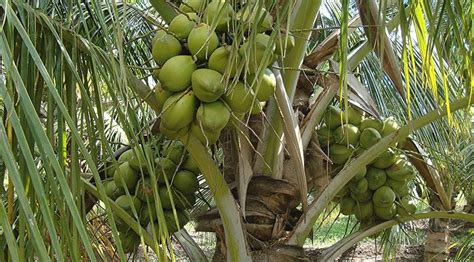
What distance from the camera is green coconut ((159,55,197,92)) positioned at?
103 centimetres

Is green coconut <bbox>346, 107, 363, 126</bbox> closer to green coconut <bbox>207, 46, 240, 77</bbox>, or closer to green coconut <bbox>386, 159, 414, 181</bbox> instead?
green coconut <bbox>386, 159, 414, 181</bbox>

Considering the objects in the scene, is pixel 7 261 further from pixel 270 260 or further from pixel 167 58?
pixel 270 260

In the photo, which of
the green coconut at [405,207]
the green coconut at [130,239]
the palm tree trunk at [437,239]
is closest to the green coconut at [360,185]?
the green coconut at [405,207]

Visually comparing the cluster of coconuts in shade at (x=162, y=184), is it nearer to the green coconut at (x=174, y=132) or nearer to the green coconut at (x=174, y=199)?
the green coconut at (x=174, y=199)

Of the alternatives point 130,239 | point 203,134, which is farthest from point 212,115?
point 130,239

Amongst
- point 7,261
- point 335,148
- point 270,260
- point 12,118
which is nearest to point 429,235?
point 335,148

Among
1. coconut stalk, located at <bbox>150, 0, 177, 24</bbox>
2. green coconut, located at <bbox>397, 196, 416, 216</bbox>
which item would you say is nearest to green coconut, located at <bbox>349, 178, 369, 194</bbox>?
green coconut, located at <bbox>397, 196, 416, 216</bbox>

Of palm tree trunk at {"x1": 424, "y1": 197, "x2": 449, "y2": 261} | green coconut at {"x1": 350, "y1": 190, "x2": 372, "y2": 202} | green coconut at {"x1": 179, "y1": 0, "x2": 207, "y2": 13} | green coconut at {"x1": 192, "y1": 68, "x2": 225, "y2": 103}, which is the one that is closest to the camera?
green coconut at {"x1": 192, "y1": 68, "x2": 225, "y2": 103}

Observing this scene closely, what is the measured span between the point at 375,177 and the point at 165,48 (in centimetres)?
81

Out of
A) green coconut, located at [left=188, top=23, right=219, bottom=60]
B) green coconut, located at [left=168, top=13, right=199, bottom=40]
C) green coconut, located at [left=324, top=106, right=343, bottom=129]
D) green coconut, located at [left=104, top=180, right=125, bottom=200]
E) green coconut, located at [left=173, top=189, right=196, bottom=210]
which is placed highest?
green coconut, located at [left=168, top=13, right=199, bottom=40]

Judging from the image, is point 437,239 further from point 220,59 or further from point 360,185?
point 220,59

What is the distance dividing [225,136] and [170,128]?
1.22 feet

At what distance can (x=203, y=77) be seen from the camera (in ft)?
3.28

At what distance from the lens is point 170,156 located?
1.44 m
